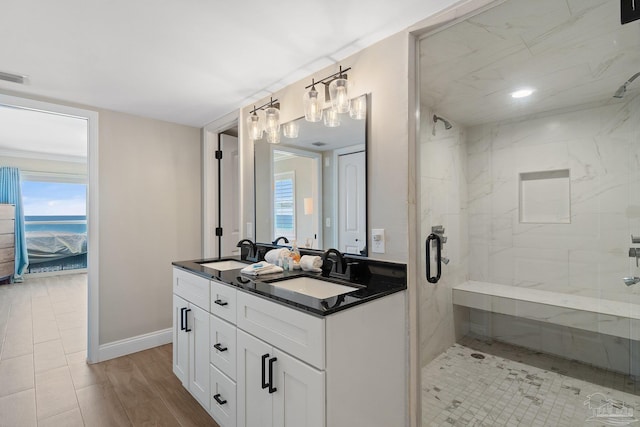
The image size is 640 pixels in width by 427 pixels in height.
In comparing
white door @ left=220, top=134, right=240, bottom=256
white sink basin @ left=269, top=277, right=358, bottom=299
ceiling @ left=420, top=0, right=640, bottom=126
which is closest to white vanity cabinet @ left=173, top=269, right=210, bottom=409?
white sink basin @ left=269, top=277, right=358, bottom=299

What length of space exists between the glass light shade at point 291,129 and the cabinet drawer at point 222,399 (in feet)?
5.30

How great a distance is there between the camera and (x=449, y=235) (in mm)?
1628

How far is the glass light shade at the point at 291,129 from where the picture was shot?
2230mm

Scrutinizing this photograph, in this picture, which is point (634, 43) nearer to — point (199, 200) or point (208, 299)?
point (208, 299)

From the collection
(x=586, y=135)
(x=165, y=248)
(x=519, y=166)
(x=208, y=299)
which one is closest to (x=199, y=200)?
(x=165, y=248)

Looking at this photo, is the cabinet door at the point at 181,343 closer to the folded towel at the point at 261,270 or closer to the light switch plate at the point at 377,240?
the folded towel at the point at 261,270

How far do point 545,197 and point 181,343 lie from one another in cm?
240

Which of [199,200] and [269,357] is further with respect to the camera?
[199,200]

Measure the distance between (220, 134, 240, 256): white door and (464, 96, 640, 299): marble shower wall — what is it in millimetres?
2451

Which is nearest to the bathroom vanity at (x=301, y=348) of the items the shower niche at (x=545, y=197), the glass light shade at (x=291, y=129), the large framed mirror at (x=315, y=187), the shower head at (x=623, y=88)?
the large framed mirror at (x=315, y=187)

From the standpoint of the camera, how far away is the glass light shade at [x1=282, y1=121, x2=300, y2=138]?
7.32ft

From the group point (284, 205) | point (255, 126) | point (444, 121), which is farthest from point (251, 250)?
point (444, 121)

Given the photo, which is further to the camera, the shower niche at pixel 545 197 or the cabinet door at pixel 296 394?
the shower niche at pixel 545 197

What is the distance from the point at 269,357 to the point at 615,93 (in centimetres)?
176
